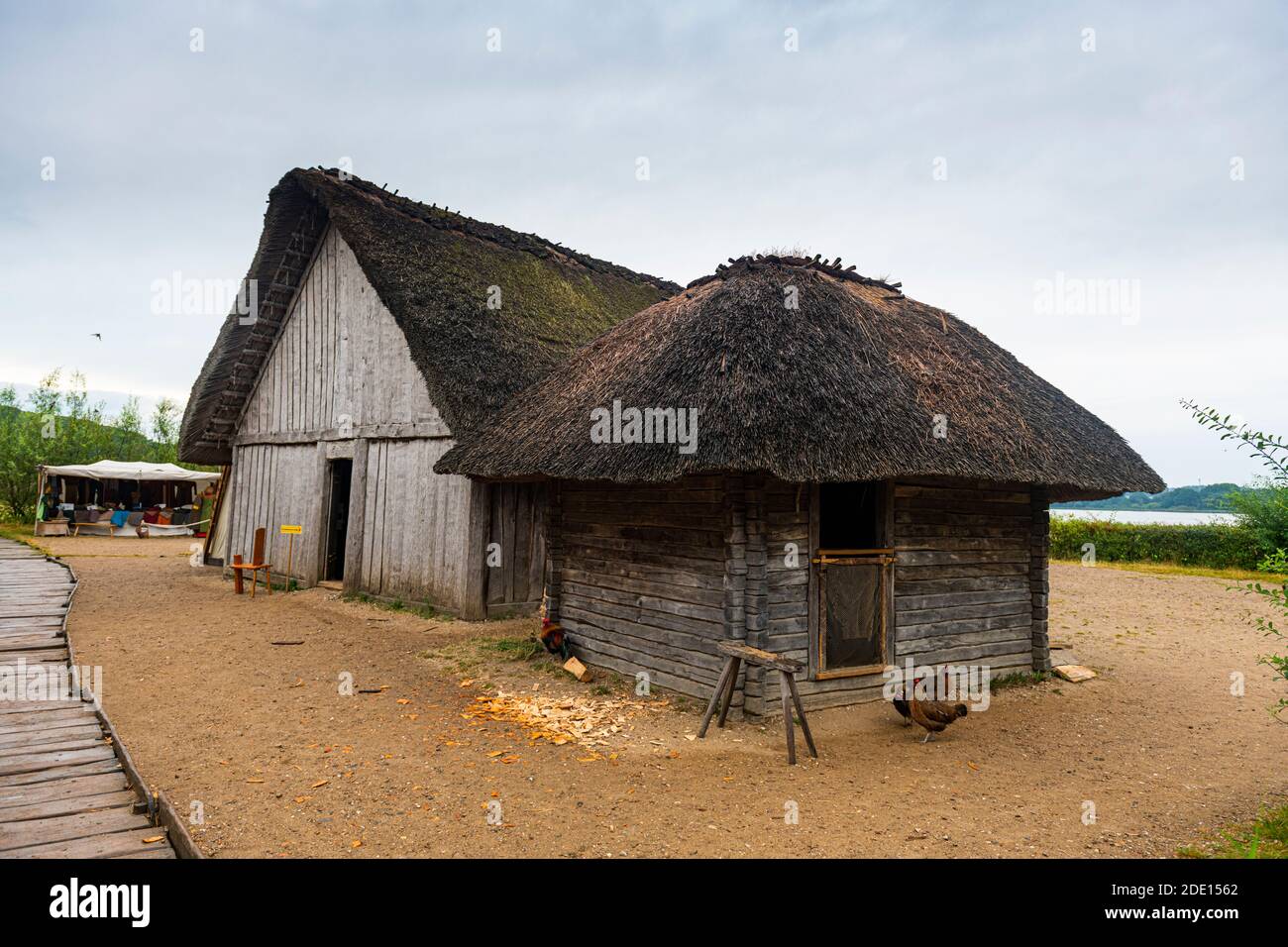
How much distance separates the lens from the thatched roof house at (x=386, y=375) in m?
11.6

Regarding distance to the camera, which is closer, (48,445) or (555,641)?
(555,641)

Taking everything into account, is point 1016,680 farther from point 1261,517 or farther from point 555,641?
point 1261,517

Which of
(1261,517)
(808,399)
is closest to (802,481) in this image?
(808,399)

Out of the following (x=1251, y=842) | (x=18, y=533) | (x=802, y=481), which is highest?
(x=802, y=481)

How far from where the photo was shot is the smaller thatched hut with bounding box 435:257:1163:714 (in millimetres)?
6887

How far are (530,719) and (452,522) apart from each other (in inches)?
203

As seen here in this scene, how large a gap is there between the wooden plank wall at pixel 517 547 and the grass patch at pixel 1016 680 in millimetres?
6814

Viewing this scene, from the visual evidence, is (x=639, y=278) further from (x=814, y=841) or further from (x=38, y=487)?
(x=38, y=487)

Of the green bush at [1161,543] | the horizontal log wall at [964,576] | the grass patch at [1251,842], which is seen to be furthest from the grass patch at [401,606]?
the green bush at [1161,543]

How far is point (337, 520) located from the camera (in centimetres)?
1512

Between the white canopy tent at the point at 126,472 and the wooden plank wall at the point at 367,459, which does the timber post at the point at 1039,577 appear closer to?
the wooden plank wall at the point at 367,459

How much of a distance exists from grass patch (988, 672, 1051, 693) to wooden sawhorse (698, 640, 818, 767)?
11.0 ft

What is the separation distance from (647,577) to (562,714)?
1.75 meters
